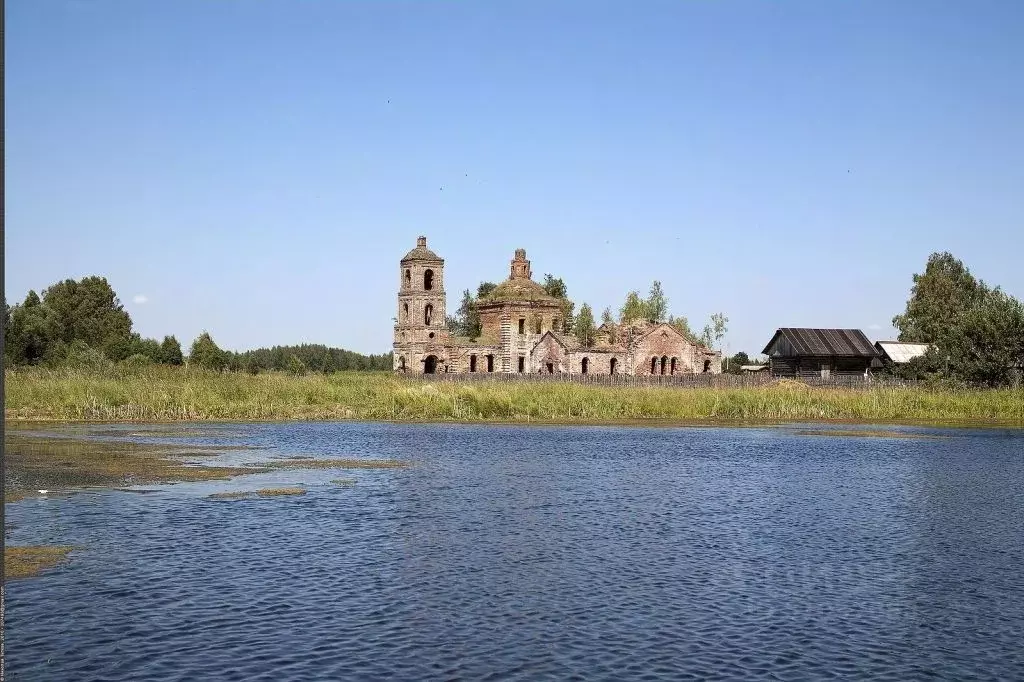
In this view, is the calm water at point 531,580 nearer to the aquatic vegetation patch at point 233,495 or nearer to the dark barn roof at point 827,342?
the aquatic vegetation patch at point 233,495

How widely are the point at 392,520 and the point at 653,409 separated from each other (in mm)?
34819

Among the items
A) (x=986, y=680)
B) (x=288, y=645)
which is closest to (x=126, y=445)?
(x=288, y=645)

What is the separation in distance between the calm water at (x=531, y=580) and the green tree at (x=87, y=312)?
96.5 m

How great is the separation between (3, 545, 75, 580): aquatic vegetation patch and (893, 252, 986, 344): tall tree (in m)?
87.0

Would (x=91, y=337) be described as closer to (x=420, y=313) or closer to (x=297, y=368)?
(x=297, y=368)

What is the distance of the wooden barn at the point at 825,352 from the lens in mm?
83875

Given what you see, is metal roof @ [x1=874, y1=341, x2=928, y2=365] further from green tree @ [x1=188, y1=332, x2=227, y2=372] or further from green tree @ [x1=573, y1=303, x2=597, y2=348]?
green tree @ [x1=188, y1=332, x2=227, y2=372]

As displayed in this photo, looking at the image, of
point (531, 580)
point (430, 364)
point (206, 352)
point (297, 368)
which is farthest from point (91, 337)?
point (531, 580)

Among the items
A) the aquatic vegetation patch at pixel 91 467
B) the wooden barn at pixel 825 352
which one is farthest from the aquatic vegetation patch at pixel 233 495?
the wooden barn at pixel 825 352

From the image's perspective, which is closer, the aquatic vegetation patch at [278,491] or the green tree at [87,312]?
the aquatic vegetation patch at [278,491]

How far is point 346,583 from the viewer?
15266 millimetres

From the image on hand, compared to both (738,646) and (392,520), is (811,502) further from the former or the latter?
(738,646)

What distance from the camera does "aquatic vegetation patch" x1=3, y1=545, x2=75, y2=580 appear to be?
15.4 m

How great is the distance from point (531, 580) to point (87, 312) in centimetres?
11814
